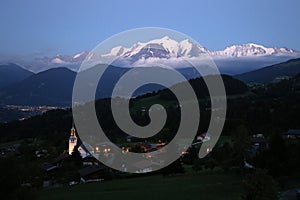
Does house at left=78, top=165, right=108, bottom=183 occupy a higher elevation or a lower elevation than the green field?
lower

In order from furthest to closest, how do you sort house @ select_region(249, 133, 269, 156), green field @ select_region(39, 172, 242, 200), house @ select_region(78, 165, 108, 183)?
house @ select_region(78, 165, 108, 183) < house @ select_region(249, 133, 269, 156) < green field @ select_region(39, 172, 242, 200)

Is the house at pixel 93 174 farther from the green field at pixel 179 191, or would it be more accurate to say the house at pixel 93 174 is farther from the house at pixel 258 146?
the house at pixel 258 146

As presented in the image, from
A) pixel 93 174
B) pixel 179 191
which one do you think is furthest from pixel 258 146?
pixel 179 191

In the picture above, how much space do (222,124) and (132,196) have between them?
40.9m

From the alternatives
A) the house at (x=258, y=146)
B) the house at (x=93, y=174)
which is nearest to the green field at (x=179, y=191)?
the house at (x=258, y=146)

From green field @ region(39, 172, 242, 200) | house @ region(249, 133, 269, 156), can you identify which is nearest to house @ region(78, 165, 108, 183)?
green field @ region(39, 172, 242, 200)

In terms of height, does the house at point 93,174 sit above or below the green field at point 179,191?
below

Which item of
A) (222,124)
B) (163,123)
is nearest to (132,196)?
(222,124)

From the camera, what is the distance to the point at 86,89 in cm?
13925

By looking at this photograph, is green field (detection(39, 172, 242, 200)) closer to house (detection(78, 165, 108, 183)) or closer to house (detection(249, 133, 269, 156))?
house (detection(249, 133, 269, 156))

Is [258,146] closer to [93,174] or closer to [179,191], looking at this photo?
[93,174]

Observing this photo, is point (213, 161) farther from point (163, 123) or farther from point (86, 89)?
point (86, 89)

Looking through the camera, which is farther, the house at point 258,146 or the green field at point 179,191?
the house at point 258,146

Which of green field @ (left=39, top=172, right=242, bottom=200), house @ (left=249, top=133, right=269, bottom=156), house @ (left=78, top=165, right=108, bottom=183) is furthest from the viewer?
house @ (left=78, top=165, right=108, bottom=183)
